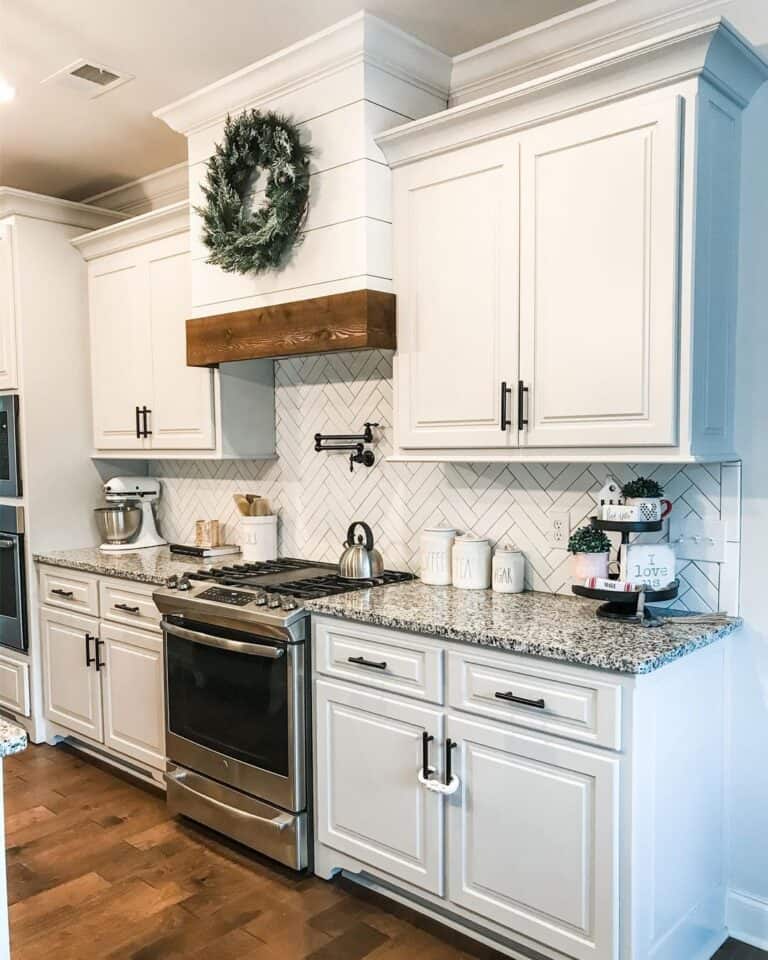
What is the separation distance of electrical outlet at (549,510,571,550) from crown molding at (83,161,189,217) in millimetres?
2487

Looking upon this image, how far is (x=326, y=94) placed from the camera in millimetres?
2852

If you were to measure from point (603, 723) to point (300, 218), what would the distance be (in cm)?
195

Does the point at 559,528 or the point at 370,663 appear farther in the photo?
the point at 559,528

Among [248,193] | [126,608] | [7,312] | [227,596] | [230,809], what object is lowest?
[230,809]

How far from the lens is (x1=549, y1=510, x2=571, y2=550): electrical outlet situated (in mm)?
2789

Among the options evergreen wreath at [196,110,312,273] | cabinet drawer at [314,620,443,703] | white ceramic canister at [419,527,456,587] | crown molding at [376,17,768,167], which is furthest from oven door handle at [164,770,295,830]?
crown molding at [376,17,768,167]

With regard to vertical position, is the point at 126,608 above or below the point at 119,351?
below

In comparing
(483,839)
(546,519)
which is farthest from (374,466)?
(483,839)

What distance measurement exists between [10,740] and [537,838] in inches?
53.4

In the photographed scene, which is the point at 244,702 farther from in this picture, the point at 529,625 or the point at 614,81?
the point at 614,81

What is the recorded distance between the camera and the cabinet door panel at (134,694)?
11.1 feet

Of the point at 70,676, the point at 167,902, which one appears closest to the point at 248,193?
the point at 70,676

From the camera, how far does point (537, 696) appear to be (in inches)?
86.0

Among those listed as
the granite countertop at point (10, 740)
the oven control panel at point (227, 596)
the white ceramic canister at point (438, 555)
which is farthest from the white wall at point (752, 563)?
the granite countertop at point (10, 740)
